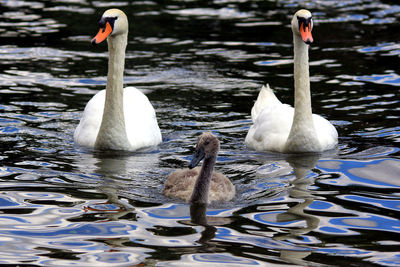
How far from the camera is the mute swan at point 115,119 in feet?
35.1

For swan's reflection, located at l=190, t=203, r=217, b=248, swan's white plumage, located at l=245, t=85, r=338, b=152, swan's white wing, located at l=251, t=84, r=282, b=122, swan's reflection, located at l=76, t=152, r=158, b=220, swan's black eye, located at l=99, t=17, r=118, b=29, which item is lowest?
swan's reflection, located at l=190, t=203, r=217, b=248

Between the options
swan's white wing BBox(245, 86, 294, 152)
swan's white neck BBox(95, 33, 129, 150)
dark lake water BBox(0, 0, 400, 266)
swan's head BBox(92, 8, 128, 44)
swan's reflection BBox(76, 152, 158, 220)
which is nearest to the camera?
dark lake water BBox(0, 0, 400, 266)

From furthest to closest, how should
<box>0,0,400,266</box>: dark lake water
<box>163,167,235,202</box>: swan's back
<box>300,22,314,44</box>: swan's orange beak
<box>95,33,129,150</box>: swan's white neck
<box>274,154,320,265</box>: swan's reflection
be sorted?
<box>95,33,129,150</box>: swan's white neck
<box>300,22,314,44</box>: swan's orange beak
<box>163,167,235,202</box>: swan's back
<box>0,0,400,266</box>: dark lake water
<box>274,154,320,265</box>: swan's reflection

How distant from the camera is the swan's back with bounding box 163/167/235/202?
8614mm

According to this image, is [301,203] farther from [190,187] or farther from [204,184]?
[190,187]

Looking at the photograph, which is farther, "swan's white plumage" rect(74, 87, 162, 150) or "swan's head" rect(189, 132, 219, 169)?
"swan's white plumage" rect(74, 87, 162, 150)

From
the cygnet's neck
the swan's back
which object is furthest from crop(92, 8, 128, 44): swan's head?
the cygnet's neck

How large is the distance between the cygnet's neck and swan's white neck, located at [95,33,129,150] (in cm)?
249

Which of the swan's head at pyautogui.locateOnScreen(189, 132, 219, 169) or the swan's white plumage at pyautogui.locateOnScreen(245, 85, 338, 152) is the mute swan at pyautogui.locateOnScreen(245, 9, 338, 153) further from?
the swan's head at pyautogui.locateOnScreen(189, 132, 219, 169)

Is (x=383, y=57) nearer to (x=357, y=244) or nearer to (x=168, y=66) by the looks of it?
(x=168, y=66)

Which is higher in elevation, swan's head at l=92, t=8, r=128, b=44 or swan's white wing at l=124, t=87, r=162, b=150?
swan's head at l=92, t=8, r=128, b=44

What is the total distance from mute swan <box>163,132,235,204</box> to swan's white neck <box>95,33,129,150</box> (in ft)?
6.80

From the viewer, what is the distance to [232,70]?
15.2 metres

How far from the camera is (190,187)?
A: 29.0ft
